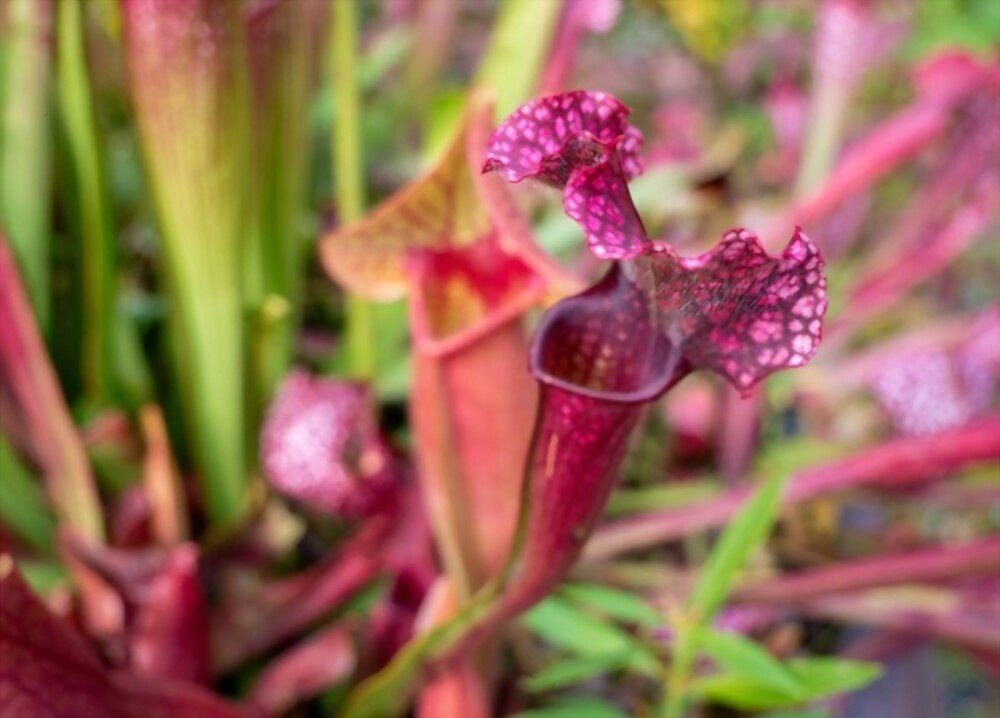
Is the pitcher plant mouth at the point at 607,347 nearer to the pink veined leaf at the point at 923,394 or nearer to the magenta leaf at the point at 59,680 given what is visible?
the magenta leaf at the point at 59,680

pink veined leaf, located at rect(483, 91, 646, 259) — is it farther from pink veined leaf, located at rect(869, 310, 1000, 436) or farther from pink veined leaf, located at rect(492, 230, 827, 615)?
pink veined leaf, located at rect(869, 310, 1000, 436)

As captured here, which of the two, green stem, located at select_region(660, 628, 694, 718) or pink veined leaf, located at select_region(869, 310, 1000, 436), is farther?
pink veined leaf, located at select_region(869, 310, 1000, 436)

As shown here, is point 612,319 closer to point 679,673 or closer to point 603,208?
point 603,208

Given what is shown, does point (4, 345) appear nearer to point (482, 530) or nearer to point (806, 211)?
point (482, 530)

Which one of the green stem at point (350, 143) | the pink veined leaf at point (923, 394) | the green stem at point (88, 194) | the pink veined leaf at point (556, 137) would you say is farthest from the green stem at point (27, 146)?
the pink veined leaf at point (923, 394)

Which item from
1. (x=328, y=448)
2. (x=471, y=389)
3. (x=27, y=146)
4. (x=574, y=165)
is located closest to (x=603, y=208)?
(x=574, y=165)

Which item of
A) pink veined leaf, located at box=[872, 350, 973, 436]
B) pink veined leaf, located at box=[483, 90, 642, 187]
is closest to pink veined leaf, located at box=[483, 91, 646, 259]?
pink veined leaf, located at box=[483, 90, 642, 187]
